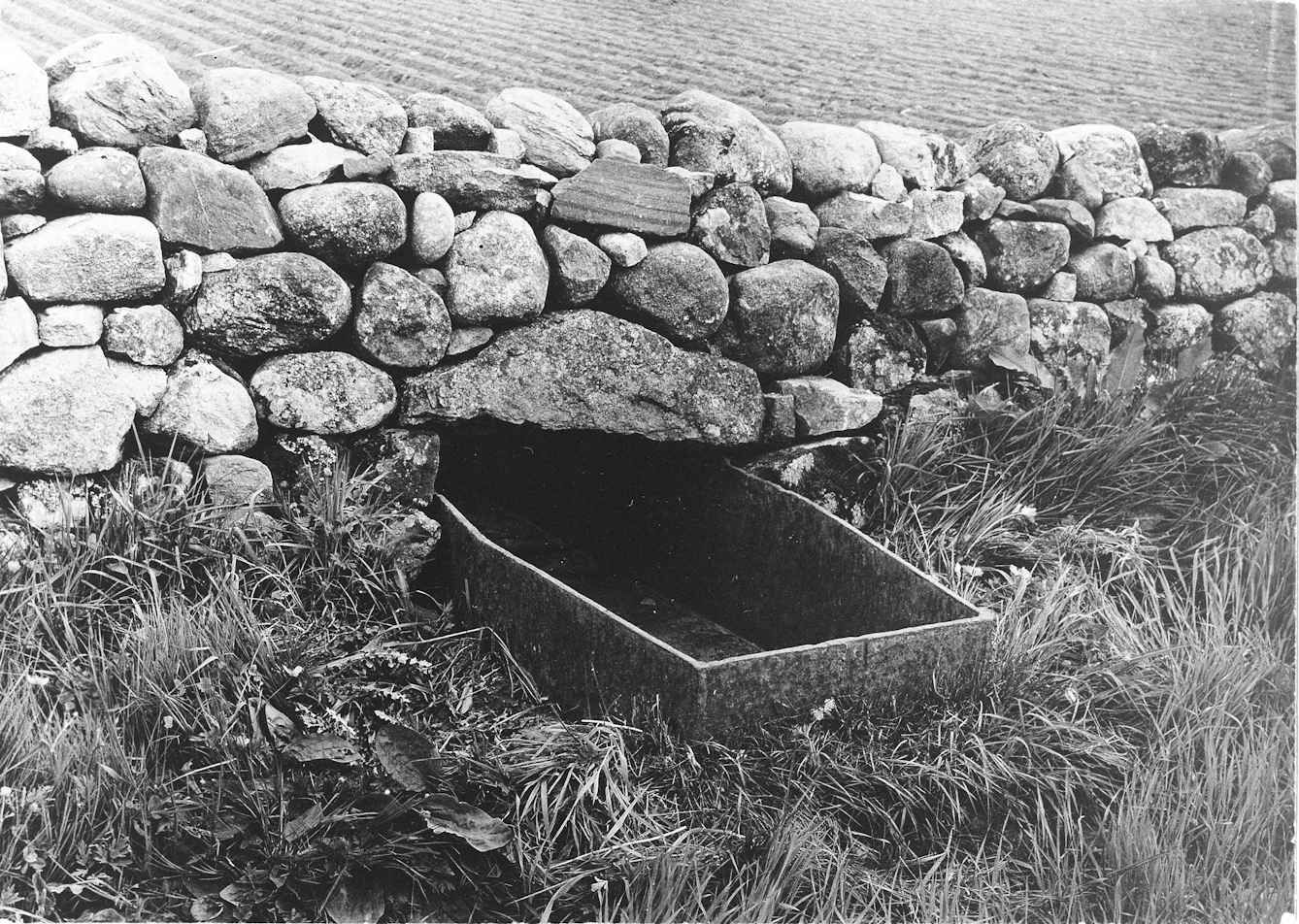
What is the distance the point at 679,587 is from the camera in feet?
11.4

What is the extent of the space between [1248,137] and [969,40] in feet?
4.63

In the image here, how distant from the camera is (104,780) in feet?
7.04

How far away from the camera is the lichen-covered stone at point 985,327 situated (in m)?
3.56

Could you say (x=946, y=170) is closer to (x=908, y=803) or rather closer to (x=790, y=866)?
(x=908, y=803)

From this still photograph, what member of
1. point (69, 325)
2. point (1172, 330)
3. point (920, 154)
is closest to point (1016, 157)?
point (920, 154)

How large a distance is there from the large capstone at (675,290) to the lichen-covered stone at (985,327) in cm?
90

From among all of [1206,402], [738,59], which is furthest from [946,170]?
[1206,402]

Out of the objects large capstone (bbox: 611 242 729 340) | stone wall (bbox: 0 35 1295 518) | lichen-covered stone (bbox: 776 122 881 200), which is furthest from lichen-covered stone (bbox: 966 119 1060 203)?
large capstone (bbox: 611 242 729 340)

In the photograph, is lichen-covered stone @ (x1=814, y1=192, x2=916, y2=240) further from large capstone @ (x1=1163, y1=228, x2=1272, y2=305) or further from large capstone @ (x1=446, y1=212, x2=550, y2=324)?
large capstone @ (x1=1163, y1=228, x2=1272, y2=305)

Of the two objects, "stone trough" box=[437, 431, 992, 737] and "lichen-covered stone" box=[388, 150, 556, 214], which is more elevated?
"lichen-covered stone" box=[388, 150, 556, 214]

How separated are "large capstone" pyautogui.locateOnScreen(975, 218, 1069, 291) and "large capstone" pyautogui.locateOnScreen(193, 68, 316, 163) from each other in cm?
218

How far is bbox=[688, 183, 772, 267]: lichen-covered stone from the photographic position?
10.3 ft

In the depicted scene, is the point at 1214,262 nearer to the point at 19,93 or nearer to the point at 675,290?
the point at 675,290

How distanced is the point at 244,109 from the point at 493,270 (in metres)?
0.70
